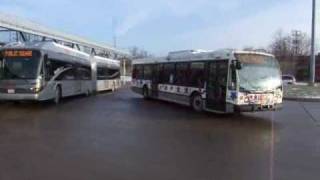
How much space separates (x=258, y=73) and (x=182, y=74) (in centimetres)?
577

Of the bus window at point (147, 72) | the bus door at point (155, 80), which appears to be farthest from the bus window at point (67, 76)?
the bus door at point (155, 80)

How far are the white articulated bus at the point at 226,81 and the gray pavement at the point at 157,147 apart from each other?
70 cm

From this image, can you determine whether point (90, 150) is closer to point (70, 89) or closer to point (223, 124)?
point (223, 124)

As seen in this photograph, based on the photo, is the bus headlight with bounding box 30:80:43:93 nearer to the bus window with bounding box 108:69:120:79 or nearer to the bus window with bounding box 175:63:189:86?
the bus window with bounding box 175:63:189:86

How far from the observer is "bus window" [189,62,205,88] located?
2247 cm

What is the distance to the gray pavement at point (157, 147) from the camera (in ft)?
30.2

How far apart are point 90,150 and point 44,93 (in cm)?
1334

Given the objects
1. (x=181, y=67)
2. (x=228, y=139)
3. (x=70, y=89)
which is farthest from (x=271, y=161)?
(x=70, y=89)

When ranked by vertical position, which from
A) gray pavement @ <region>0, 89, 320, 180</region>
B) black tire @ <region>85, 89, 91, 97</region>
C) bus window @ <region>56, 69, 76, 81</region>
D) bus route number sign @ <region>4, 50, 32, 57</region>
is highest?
bus route number sign @ <region>4, 50, 32, 57</region>

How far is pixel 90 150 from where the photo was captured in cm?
1157

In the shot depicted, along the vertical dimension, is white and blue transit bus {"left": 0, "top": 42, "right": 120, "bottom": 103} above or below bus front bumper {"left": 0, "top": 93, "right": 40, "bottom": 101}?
above

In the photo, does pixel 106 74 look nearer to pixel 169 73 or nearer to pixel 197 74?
pixel 169 73

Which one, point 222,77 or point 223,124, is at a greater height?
point 222,77

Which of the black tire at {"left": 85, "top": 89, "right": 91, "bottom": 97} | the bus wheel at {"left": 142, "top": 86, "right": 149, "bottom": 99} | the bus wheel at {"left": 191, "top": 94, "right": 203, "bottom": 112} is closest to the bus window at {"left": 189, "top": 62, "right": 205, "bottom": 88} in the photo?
the bus wheel at {"left": 191, "top": 94, "right": 203, "bottom": 112}
